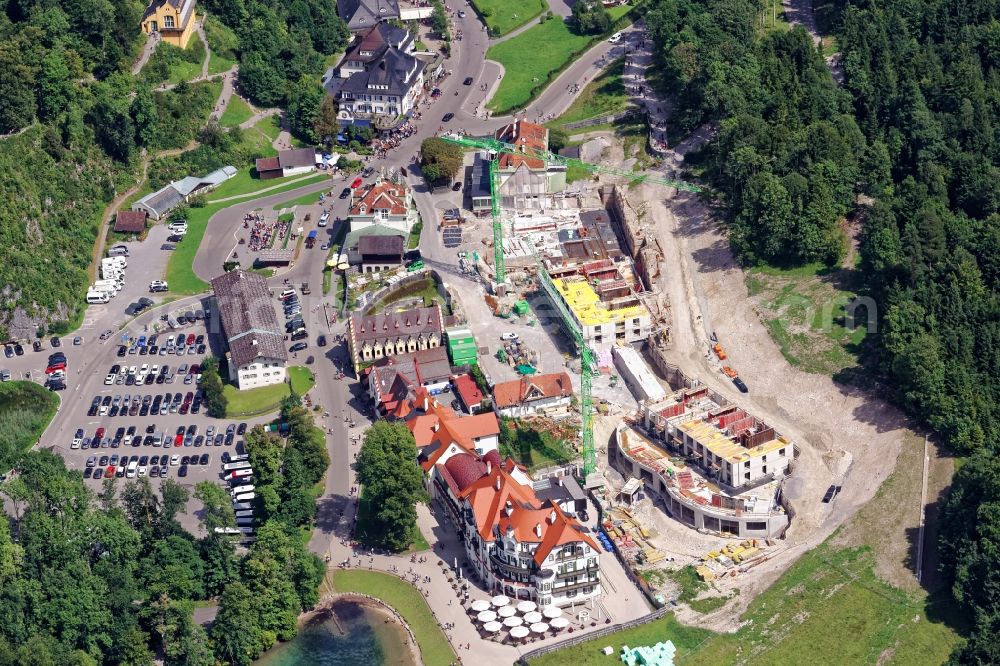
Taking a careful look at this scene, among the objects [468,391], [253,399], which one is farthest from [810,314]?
[253,399]

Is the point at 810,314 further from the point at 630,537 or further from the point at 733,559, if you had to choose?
the point at 630,537

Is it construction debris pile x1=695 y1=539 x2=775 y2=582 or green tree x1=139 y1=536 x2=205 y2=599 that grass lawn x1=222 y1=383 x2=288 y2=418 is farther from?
construction debris pile x1=695 y1=539 x2=775 y2=582

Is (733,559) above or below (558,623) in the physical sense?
below

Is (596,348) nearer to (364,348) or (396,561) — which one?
(364,348)

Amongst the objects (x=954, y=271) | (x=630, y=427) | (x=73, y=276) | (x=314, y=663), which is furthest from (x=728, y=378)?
(x=73, y=276)

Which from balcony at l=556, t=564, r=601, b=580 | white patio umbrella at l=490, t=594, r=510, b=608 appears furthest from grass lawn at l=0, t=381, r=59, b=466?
balcony at l=556, t=564, r=601, b=580

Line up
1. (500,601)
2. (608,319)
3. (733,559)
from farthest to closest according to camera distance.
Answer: (608,319) → (733,559) → (500,601)

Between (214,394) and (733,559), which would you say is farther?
(214,394)
